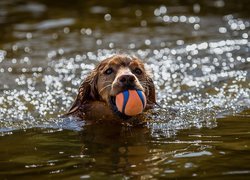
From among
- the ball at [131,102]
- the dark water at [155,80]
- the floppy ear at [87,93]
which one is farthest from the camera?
the floppy ear at [87,93]

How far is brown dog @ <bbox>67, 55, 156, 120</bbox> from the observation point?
790cm

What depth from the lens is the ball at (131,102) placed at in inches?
273

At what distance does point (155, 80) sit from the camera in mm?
10586

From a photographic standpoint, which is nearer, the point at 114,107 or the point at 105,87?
the point at 114,107

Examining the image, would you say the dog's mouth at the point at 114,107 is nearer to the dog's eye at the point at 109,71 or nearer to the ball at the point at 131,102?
the ball at the point at 131,102

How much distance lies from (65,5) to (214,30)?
209 inches

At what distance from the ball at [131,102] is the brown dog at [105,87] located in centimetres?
59

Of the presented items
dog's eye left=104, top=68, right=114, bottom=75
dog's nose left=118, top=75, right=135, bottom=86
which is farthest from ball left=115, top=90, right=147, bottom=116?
dog's eye left=104, top=68, right=114, bottom=75

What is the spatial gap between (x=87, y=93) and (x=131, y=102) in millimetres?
1438

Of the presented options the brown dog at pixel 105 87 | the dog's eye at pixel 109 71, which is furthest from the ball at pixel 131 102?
the dog's eye at pixel 109 71

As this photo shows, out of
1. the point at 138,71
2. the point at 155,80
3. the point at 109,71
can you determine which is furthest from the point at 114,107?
the point at 155,80

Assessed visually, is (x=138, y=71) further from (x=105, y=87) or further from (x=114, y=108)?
(x=114, y=108)

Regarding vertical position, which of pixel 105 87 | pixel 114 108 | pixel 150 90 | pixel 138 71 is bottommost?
pixel 114 108

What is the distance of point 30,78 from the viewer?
34.9ft
